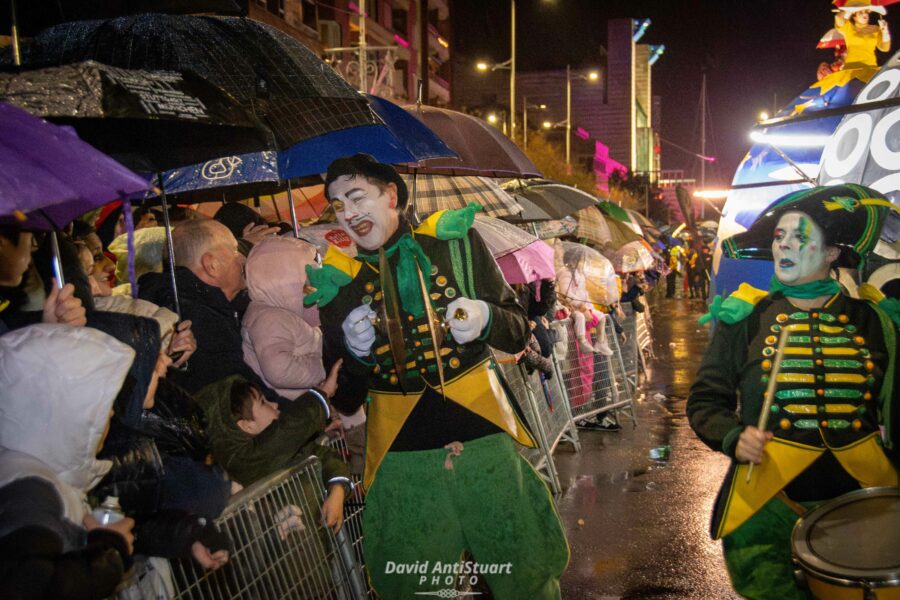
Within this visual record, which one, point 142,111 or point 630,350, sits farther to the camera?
point 630,350

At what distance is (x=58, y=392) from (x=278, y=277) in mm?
1840

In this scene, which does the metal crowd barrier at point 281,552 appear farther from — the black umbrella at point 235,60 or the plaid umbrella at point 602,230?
the plaid umbrella at point 602,230

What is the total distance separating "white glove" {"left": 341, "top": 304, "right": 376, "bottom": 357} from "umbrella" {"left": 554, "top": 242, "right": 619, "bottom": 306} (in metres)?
Answer: 6.35

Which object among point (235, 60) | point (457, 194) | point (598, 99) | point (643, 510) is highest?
point (598, 99)

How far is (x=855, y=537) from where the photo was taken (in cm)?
296

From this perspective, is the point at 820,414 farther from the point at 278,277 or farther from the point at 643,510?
the point at 643,510

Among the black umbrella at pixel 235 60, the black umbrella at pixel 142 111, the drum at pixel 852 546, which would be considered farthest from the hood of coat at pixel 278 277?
the drum at pixel 852 546

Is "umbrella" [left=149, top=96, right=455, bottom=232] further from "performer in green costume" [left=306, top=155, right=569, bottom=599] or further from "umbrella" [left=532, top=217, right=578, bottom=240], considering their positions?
"umbrella" [left=532, top=217, right=578, bottom=240]

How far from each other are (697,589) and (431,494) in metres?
2.37

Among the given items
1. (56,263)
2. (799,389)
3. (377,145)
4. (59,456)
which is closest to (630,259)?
(377,145)

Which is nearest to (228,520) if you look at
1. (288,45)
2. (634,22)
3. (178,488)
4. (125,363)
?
(178,488)

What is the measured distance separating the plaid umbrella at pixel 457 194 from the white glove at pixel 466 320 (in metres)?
3.98

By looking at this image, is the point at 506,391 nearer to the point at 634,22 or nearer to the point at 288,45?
the point at 288,45

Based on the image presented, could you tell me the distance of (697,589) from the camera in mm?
5109
